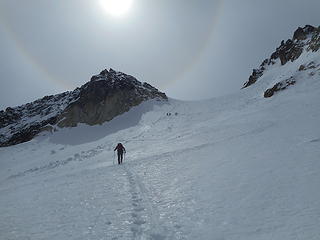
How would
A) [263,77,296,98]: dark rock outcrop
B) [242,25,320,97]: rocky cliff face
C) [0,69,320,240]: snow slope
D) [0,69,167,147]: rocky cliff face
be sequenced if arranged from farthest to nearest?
1. [0,69,167,147]: rocky cliff face
2. [242,25,320,97]: rocky cliff face
3. [263,77,296,98]: dark rock outcrop
4. [0,69,320,240]: snow slope

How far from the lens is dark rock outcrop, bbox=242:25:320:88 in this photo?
64.6 m

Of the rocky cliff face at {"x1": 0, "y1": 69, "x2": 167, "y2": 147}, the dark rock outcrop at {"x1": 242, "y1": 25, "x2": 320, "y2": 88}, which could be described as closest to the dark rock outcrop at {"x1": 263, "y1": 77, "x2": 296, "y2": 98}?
the dark rock outcrop at {"x1": 242, "y1": 25, "x2": 320, "y2": 88}

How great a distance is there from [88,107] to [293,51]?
40.3 metres

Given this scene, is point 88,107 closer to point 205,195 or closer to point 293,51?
point 293,51

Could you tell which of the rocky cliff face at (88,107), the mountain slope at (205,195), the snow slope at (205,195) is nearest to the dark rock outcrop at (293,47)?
the rocky cliff face at (88,107)

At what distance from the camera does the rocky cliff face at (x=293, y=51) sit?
158ft

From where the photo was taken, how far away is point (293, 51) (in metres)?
69.0

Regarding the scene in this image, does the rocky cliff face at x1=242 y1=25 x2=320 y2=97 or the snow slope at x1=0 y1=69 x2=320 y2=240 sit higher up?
the rocky cliff face at x1=242 y1=25 x2=320 y2=97

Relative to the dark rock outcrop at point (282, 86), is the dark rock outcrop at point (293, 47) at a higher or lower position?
higher

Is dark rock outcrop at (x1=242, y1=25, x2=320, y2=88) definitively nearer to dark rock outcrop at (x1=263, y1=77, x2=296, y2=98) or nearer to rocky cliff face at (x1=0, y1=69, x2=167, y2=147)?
dark rock outcrop at (x1=263, y1=77, x2=296, y2=98)

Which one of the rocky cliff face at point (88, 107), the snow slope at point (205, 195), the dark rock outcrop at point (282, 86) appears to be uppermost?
the rocky cliff face at point (88, 107)

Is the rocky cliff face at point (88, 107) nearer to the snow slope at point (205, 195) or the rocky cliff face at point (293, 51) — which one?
the rocky cliff face at point (293, 51)

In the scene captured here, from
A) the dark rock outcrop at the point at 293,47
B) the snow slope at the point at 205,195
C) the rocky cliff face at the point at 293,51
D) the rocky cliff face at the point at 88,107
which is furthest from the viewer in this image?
the rocky cliff face at the point at 88,107

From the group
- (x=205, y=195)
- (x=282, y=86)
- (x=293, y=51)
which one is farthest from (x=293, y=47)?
(x=205, y=195)
